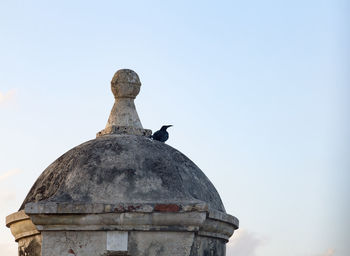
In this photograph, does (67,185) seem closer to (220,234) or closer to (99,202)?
(99,202)

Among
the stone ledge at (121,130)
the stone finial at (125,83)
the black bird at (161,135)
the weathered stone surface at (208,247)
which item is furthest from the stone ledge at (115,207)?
the stone finial at (125,83)

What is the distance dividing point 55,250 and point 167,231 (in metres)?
0.96

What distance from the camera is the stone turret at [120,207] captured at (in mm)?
7391

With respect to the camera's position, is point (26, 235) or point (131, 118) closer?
point (26, 235)

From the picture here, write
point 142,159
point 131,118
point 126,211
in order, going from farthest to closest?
point 131,118 → point 142,159 → point 126,211

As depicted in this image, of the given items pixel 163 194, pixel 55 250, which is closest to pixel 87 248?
pixel 55 250

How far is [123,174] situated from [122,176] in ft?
0.08

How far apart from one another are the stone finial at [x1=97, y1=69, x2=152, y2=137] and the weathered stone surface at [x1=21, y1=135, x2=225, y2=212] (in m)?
0.31

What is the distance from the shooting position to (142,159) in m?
7.83

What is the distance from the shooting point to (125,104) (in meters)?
8.68

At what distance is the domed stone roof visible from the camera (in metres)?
7.54

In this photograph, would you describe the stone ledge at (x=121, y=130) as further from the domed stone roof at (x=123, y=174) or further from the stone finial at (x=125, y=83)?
the stone finial at (x=125, y=83)

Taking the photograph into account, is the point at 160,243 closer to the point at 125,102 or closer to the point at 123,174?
the point at 123,174

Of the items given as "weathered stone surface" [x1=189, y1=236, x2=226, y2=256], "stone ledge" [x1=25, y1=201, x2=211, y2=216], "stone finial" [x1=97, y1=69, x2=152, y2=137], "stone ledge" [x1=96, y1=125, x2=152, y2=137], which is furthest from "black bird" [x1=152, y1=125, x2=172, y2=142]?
"stone ledge" [x1=25, y1=201, x2=211, y2=216]
